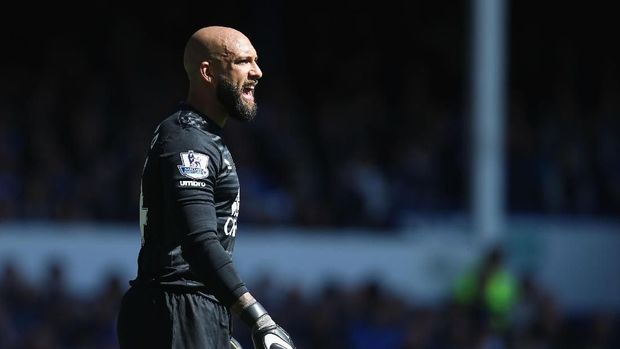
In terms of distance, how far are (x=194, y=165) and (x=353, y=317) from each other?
7378mm

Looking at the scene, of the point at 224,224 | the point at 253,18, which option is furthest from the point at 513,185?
the point at 224,224

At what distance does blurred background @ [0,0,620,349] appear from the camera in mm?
12016

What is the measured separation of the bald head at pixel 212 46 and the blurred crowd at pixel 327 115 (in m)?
8.13

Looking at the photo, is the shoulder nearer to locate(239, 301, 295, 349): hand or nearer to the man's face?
the man's face

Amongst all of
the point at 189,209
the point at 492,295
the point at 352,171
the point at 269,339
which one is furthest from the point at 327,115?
the point at 269,339

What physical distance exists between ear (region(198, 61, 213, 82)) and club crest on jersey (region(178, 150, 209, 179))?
0.30m

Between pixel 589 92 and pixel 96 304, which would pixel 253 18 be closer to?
pixel 589 92

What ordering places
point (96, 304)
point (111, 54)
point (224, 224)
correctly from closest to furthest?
1. point (224, 224)
2. point (96, 304)
3. point (111, 54)

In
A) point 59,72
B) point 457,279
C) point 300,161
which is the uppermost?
point 59,72

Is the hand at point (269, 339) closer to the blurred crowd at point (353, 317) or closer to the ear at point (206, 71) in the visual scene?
the ear at point (206, 71)

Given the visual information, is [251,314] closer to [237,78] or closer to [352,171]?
[237,78]

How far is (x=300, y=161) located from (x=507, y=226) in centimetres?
205

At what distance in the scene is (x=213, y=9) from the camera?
1666cm

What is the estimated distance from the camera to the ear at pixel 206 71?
15.4 feet
